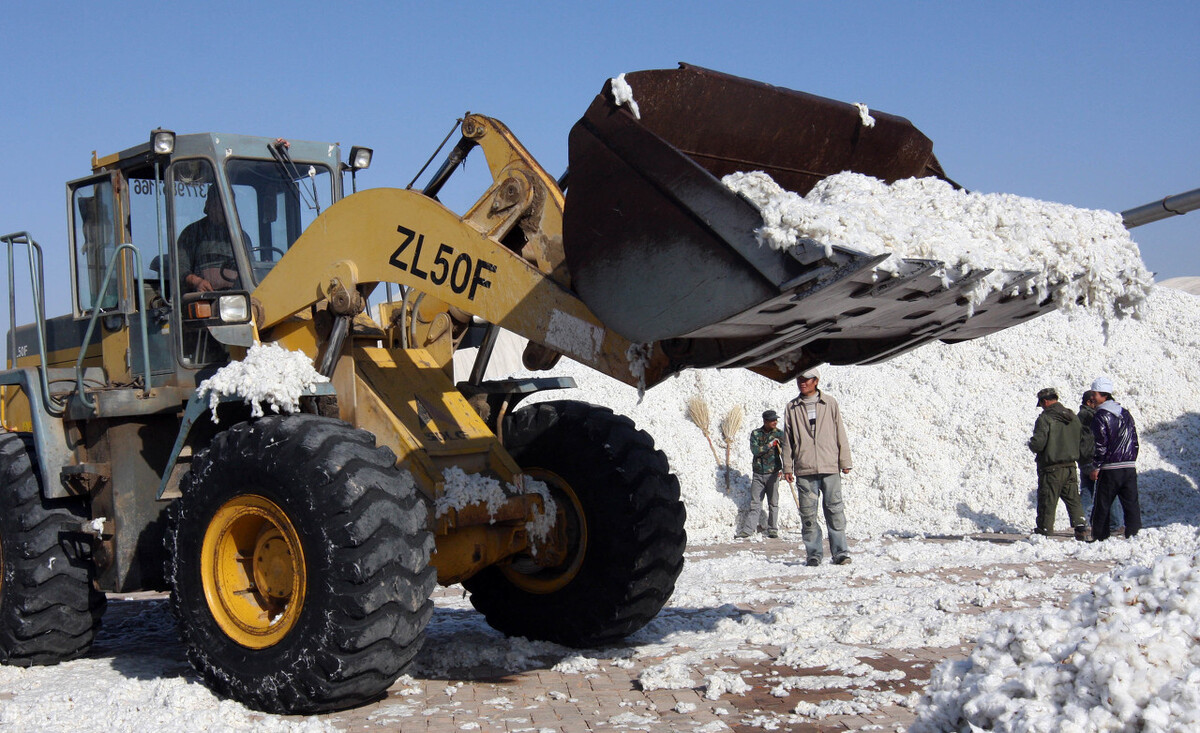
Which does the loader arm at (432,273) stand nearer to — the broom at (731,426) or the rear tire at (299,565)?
the rear tire at (299,565)

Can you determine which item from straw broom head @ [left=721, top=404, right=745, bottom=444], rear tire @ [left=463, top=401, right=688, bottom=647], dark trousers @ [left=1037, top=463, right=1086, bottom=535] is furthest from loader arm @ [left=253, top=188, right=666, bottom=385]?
straw broom head @ [left=721, top=404, right=745, bottom=444]

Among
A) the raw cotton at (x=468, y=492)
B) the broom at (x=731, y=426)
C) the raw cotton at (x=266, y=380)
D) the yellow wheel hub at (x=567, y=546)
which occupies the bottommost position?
the yellow wheel hub at (x=567, y=546)

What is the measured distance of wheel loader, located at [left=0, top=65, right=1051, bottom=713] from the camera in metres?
4.68

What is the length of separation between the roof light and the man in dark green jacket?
379 inches

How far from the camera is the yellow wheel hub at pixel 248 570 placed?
555 cm

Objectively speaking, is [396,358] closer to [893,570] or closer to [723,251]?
[723,251]

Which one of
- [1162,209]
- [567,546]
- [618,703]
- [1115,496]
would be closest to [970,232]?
[1162,209]

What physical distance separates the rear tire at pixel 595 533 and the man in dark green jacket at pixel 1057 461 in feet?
23.8

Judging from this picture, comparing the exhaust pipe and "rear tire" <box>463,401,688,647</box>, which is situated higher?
the exhaust pipe

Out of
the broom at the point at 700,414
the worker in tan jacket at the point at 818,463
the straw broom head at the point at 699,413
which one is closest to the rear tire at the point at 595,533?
the worker in tan jacket at the point at 818,463

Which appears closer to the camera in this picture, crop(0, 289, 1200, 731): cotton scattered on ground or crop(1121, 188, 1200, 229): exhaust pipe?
crop(0, 289, 1200, 731): cotton scattered on ground

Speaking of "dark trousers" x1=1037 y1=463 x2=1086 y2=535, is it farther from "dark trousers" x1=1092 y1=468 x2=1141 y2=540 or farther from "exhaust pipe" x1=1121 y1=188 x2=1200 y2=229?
"exhaust pipe" x1=1121 y1=188 x2=1200 y2=229

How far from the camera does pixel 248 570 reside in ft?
19.0

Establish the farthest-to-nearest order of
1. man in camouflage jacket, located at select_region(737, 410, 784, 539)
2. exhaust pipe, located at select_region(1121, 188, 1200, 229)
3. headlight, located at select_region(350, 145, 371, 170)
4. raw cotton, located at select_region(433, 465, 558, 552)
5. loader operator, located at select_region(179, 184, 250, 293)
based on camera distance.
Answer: man in camouflage jacket, located at select_region(737, 410, 784, 539)
headlight, located at select_region(350, 145, 371, 170)
loader operator, located at select_region(179, 184, 250, 293)
raw cotton, located at select_region(433, 465, 558, 552)
exhaust pipe, located at select_region(1121, 188, 1200, 229)
